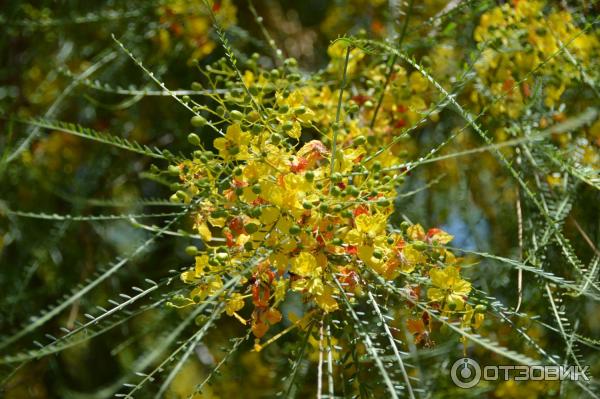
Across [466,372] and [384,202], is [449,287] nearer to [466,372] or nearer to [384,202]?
[384,202]

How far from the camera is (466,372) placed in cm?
133

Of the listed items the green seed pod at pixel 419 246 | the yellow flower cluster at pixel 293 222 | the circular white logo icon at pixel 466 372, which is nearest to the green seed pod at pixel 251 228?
the yellow flower cluster at pixel 293 222

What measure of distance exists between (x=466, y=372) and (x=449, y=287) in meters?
0.48

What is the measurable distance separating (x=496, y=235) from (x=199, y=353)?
0.95m

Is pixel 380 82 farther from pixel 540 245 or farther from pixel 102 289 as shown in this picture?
pixel 102 289

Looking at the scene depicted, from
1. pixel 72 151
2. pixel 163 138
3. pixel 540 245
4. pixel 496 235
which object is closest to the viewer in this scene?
pixel 540 245

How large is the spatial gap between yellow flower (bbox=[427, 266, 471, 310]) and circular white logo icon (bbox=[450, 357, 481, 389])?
0.44m

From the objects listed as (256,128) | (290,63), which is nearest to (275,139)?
(256,128)

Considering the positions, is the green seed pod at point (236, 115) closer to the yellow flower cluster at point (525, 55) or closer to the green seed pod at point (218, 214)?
the green seed pod at point (218, 214)

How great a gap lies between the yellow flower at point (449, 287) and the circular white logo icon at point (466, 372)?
0.44m

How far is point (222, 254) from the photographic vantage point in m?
0.89

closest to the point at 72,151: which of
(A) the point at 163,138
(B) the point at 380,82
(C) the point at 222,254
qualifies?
(A) the point at 163,138

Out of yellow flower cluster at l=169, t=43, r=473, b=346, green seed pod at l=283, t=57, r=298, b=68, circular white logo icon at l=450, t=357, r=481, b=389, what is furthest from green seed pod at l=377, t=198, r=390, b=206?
circular white logo icon at l=450, t=357, r=481, b=389

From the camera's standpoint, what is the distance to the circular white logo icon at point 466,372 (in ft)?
4.31
